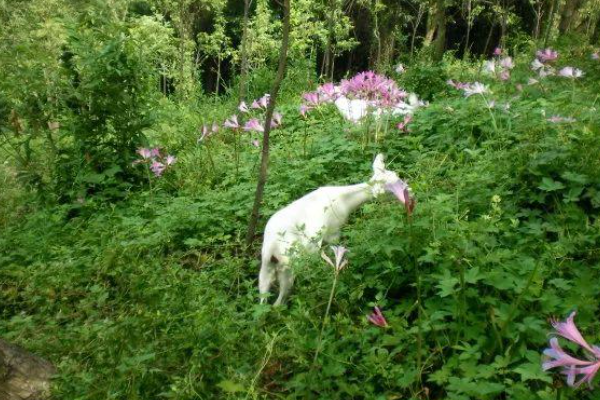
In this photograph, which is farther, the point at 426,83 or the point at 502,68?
the point at 426,83

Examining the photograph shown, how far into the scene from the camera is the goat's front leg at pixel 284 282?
2328 millimetres

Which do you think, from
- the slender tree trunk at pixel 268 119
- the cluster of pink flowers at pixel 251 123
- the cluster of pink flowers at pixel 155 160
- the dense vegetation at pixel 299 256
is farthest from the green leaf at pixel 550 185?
the cluster of pink flowers at pixel 155 160

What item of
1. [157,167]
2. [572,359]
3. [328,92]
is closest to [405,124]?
[328,92]

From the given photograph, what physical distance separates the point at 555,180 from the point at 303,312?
5.25ft

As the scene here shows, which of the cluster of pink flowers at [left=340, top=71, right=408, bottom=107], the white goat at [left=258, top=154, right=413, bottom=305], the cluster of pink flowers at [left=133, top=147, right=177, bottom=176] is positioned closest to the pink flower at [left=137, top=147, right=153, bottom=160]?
the cluster of pink flowers at [left=133, top=147, right=177, bottom=176]

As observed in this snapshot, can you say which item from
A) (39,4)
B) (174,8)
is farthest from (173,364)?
(39,4)

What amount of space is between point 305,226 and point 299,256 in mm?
207

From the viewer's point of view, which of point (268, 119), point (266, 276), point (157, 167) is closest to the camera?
A: point (266, 276)

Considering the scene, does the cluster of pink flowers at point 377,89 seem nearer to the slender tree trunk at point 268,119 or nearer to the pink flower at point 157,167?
the slender tree trunk at point 268,119

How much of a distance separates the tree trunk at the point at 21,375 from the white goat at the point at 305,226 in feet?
3.24

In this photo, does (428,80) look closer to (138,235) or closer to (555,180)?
(555,180)

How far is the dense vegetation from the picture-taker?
1.78 metres

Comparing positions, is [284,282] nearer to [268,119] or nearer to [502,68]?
[268,119]

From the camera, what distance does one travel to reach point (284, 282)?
2.35 meters
